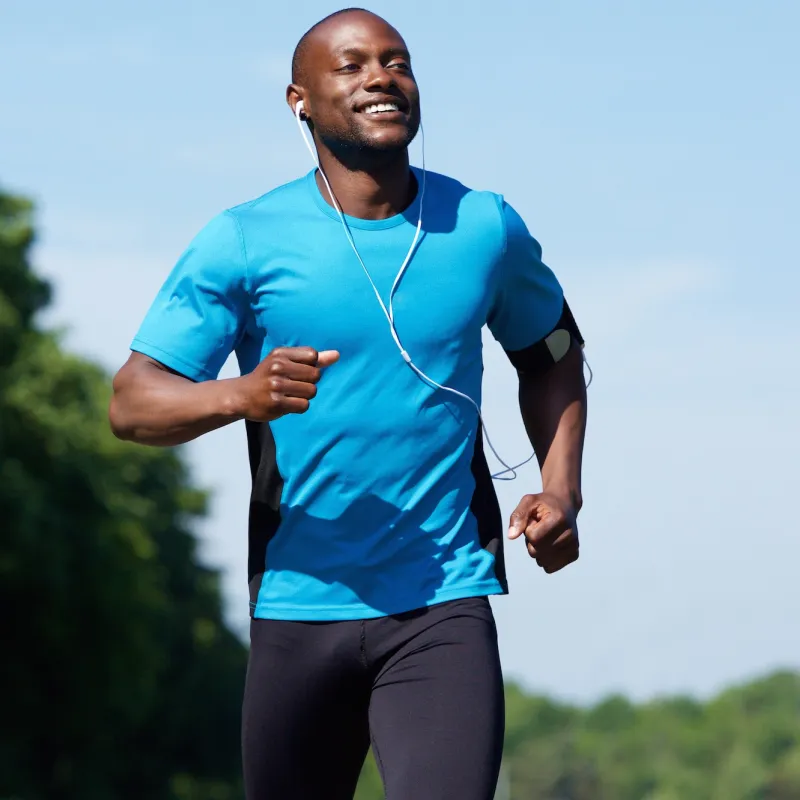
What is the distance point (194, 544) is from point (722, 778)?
9103cm

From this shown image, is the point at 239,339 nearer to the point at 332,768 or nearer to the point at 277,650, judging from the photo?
the point at 277,650

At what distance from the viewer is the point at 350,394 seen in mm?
5195

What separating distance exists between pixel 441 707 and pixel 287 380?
98 centimetres

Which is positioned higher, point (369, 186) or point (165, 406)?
point (369, 186)

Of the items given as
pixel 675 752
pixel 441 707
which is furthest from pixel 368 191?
pixel 675 752

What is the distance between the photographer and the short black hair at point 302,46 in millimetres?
5449

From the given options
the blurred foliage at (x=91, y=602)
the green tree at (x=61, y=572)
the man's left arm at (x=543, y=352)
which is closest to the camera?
the man's left arm at (x=543, y=352)

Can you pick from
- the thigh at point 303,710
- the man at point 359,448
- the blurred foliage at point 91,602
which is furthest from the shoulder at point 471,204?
the blurred foliage at point 91,602

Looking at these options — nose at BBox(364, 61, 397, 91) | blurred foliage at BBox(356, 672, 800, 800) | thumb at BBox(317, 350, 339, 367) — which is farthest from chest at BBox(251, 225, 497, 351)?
blurred foliage at BBox(356, 672, 800, 800)

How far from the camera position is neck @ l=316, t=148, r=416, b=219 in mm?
5379

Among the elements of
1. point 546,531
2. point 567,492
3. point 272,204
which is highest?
point 272,204

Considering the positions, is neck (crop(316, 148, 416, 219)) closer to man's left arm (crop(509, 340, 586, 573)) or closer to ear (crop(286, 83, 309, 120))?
ear (crop(286, 83, 309, 120))

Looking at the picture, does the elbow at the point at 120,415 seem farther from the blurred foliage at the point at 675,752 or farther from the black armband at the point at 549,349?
the blurred foliage at the point at 675,752

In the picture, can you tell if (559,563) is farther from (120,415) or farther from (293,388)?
(120,415)
